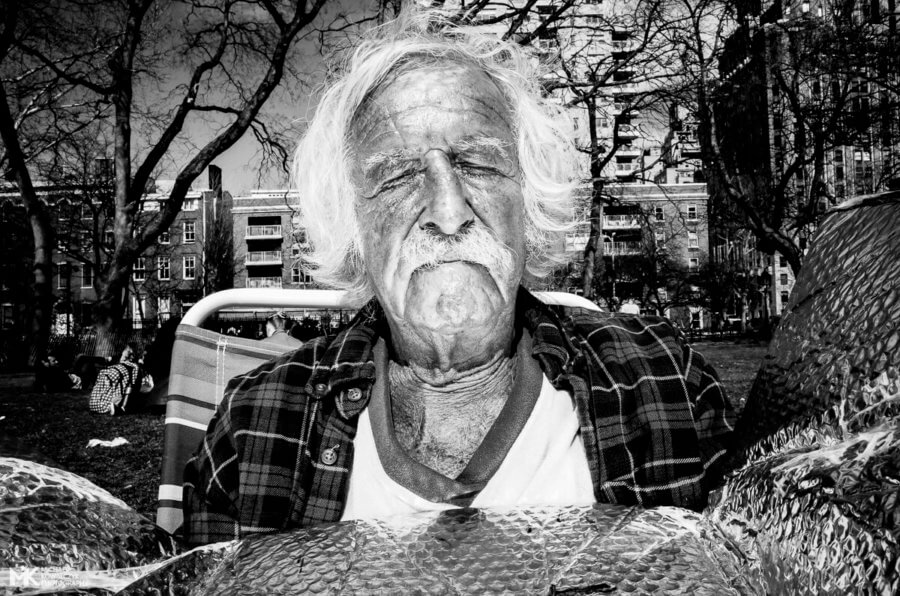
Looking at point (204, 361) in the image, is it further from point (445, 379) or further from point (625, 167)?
point (625, 167)

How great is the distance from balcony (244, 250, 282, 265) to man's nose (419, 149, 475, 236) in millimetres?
71455

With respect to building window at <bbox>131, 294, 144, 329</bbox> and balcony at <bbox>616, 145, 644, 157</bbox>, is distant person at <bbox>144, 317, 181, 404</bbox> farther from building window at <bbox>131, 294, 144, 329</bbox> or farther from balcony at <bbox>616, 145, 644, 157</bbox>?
building window at <bbox>131, 294, 144, 329</bbox>

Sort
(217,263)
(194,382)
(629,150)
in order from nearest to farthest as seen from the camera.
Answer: (194,382)
(217,263)
(629,150)

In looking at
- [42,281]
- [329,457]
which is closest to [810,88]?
[329,457]

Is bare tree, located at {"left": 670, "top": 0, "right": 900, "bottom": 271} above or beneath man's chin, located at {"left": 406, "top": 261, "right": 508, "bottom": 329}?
above

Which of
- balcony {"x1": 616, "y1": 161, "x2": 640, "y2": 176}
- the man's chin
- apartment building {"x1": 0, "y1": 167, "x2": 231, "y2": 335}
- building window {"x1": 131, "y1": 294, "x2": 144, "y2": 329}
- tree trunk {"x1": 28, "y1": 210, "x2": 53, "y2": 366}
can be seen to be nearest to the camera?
the man's chin

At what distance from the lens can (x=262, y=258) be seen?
7125 cm

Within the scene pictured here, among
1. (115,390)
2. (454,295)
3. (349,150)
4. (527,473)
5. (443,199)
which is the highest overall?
(349,150)

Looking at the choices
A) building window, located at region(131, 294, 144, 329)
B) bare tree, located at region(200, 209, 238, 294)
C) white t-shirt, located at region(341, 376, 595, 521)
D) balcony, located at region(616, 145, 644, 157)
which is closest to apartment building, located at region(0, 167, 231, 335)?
building window, located at region(131, 294, 144, 329)

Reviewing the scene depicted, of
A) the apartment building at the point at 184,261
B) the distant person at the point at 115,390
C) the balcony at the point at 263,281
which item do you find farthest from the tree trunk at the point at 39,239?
the balcony at the point at 263,281

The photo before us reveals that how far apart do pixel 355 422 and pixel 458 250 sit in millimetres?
438

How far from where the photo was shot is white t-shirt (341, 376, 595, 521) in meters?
1.23

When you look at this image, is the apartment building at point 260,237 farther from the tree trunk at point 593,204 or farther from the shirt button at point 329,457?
the shirt button at point 329,457

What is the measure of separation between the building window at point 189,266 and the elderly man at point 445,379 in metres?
67.6
